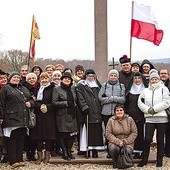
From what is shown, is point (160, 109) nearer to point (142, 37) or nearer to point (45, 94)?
→ point (45, 94)

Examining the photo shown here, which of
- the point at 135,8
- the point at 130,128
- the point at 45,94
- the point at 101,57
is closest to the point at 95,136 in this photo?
the point at 130,128

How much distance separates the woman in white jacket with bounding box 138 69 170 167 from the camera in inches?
256

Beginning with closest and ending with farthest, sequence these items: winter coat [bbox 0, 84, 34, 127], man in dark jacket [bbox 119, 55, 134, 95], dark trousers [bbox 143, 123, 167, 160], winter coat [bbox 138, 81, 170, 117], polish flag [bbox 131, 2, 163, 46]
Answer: winter coat [bbox 0, 84, 34, 127] → winter coat [bbox 138, 81, 170, 117] → dark trousers [bbox 143, 123, 167, 160] → man in dark jacket [bbox 119, 55, 134, 95] → polish flag [bbox 131, 2, 163, 46]

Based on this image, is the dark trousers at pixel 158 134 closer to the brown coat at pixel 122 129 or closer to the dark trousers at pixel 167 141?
the brown coat at pixel 122 129

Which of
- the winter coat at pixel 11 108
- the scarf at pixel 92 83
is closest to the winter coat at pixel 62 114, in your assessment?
the scarf at pixel 92 83

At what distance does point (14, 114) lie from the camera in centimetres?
639

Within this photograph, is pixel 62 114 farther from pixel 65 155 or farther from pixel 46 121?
pixel 65 155

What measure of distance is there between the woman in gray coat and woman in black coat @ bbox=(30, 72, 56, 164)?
2.87 feet

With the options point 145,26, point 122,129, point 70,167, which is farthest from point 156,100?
point 145,26

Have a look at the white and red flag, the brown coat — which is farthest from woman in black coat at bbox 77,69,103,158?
the white and red flag

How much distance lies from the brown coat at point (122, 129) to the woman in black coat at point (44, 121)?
953 mm

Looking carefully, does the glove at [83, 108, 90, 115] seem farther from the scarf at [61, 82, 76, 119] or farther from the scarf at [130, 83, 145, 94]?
the scarf at [130, 83, 145, 94]

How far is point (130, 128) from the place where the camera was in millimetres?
6648

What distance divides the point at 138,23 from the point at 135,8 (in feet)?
1.18
